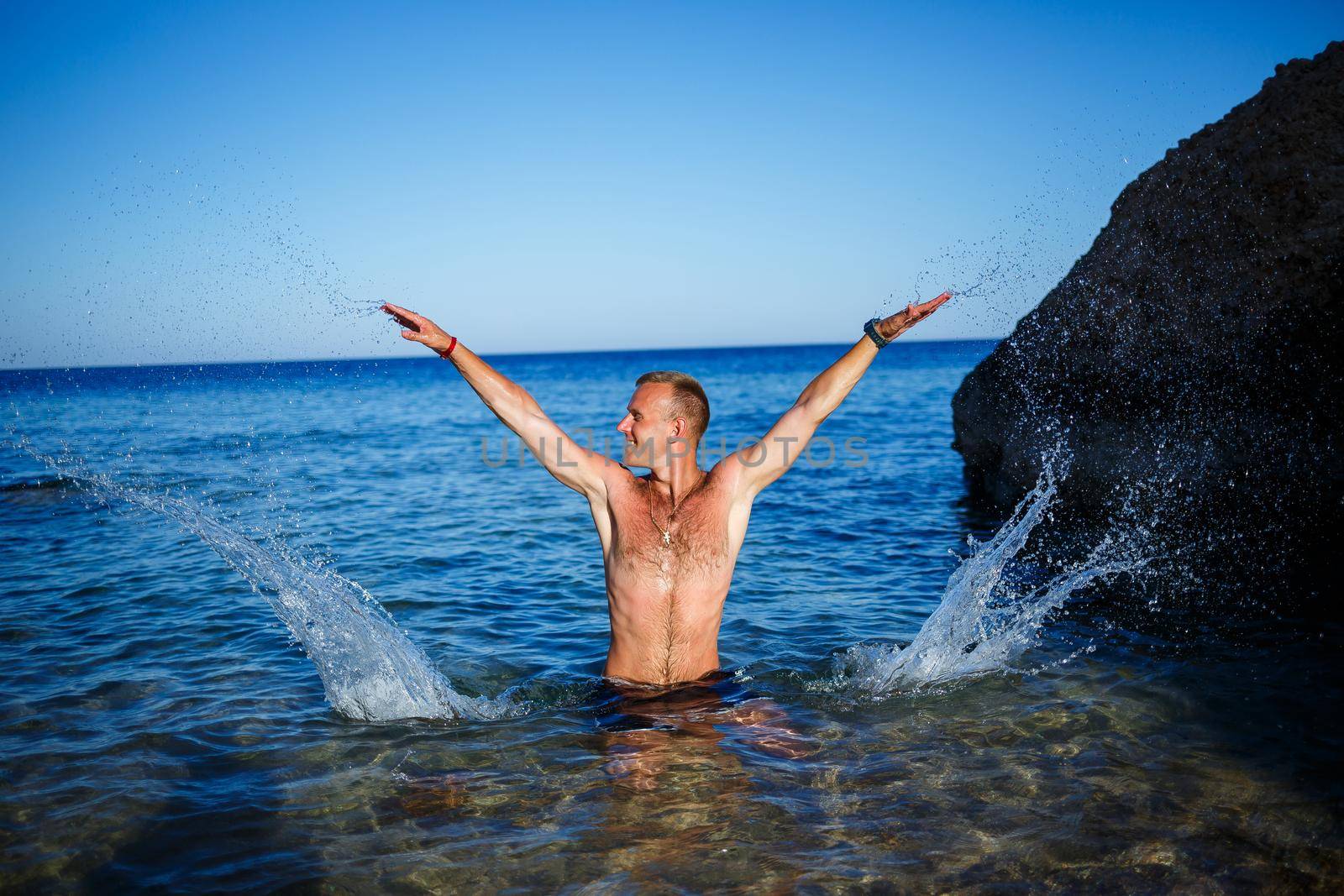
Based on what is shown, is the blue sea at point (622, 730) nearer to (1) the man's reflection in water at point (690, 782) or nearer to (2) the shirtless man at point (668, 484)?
(1) the man's reflection in water at point (690, 782)

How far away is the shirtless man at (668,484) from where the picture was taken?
443 cm

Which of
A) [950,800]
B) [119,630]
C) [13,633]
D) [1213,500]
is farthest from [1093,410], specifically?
[13,633]

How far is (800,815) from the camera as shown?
3811 millimetres

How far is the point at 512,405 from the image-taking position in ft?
14.4

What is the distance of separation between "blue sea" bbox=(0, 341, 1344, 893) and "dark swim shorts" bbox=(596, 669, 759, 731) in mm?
27

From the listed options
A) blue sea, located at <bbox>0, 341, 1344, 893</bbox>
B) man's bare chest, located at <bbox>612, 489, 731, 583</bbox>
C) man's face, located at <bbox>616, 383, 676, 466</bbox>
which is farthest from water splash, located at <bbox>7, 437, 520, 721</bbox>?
man's face, located at <bbox>616, 383, 676, 466</bbox>

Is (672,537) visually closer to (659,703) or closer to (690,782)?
(659,703)

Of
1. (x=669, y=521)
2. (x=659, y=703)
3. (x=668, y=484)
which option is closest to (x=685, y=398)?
(x=668, y=484)

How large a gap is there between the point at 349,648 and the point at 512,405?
226cm

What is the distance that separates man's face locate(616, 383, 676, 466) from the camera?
454 cm

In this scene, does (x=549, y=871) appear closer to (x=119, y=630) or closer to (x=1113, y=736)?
(x=1113, y=736)

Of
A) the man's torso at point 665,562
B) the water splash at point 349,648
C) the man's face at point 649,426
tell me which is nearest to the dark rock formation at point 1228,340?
the man's torso at point 665,562

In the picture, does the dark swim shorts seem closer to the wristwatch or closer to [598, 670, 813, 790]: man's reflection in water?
[598, 670, 813, 790]: man's reflection in water

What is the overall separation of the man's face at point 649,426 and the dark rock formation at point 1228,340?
5836 mm
